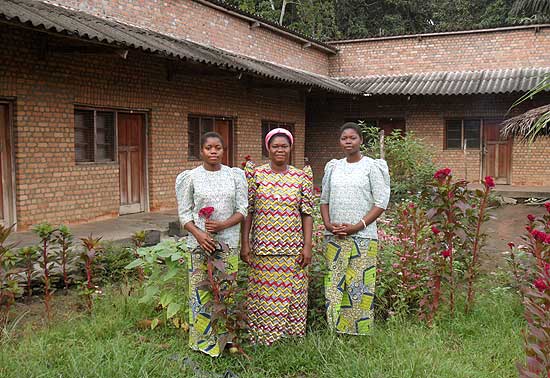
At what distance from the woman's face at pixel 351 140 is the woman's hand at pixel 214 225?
0.97m

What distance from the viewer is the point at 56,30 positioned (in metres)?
6.16

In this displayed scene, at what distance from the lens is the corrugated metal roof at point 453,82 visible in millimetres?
14058

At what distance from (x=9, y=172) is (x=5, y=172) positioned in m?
0.05

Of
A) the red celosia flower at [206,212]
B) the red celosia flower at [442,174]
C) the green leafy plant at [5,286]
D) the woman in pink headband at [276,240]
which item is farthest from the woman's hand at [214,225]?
the red celosia flower at [442,174]

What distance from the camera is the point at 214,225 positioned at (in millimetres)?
3264

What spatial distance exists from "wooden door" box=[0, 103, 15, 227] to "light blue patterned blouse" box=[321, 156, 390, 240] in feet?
17.7

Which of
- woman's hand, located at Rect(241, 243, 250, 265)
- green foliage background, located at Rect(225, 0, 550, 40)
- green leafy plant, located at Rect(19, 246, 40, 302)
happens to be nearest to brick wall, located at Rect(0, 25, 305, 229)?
green leafy plant, located at Rect(19, 246, 40, 302)

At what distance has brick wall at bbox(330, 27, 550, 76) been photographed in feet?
50.7

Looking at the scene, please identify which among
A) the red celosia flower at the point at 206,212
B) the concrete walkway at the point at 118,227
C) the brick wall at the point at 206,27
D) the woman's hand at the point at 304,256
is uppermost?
the brick wall at the point at 206,27

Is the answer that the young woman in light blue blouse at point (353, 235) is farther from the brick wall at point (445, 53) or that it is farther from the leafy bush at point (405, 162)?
the brick wall at point (445, 53)

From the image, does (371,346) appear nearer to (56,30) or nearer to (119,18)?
(56,30)

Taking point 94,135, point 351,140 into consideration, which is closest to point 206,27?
point 94,135

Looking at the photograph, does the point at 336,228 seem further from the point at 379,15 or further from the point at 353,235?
the point at 379,15

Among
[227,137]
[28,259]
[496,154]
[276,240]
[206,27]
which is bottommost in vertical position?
[28,259]
